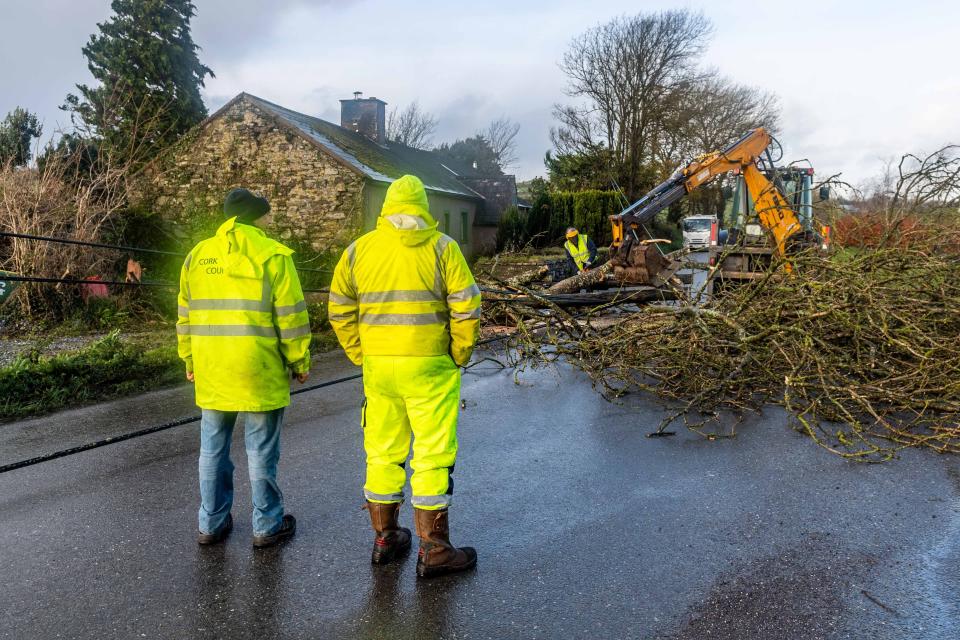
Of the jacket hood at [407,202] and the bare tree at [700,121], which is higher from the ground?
the bare tree at [700,121]

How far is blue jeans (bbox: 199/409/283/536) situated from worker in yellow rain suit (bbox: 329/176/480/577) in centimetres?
57

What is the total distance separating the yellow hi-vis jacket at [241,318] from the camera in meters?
3.63

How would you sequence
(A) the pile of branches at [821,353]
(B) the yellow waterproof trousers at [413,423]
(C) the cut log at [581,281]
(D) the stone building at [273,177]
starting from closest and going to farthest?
1. (B) the yellow waterproof trousers at [413,423]
2. (A) the pile of branches at [821,353]
3. (C) the cut log at [581,281]
4. (D) the stone building at [273,177]

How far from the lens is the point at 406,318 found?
3.43 meters

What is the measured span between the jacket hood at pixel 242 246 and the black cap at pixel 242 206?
8cm

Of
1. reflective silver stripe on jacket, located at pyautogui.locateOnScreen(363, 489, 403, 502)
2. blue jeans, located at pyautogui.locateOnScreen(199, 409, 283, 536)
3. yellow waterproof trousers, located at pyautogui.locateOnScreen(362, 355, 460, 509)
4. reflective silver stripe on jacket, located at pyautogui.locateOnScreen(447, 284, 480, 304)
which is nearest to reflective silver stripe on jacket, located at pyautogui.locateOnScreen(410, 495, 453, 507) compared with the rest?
yellow waterproof trousers, located at pyautogui.locateOnScreen(362, 355, 460, 509)

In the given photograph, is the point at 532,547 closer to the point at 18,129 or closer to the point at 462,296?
the point at 462,296

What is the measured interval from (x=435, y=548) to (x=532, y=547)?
612 millimetres

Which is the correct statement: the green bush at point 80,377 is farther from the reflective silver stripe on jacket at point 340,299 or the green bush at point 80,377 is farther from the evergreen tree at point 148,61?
the evergreen tree at point 148,61

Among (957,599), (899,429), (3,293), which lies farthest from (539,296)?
(3,293)

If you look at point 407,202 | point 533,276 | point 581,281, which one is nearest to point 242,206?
point 407,202

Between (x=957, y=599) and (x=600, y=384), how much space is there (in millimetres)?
4634

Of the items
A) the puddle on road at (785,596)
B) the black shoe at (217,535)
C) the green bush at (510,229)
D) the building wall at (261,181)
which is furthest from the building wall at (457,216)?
the puddle on road at (785,596)

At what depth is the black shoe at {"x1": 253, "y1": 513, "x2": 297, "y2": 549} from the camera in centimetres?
374
